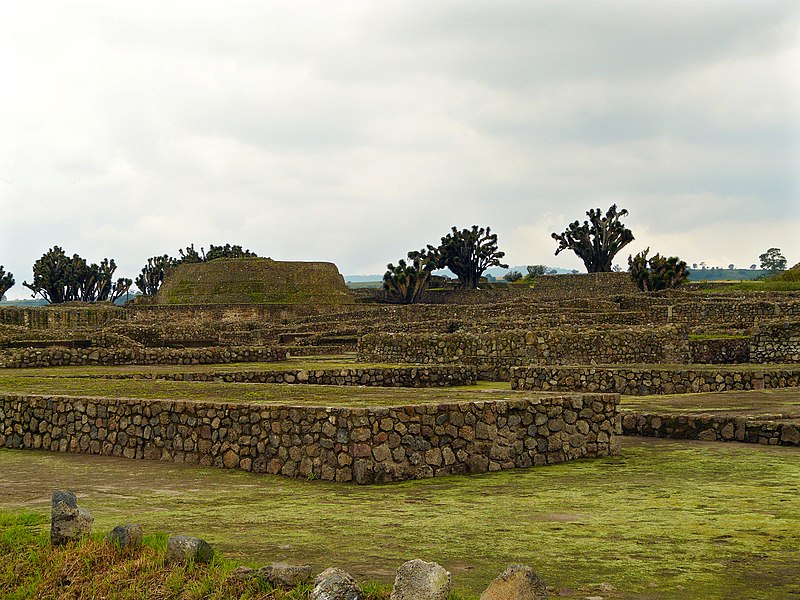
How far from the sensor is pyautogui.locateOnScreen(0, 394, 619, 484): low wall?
10359 mm

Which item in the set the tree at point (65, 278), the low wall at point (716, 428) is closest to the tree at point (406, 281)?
the tree at point (65, 278)

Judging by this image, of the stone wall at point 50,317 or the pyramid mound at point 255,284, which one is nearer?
the stone wall at point 50,317

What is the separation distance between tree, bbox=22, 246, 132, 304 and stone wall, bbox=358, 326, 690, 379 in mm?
74501

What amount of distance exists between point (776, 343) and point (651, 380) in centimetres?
939

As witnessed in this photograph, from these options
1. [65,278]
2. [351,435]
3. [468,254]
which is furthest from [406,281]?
[351,435]

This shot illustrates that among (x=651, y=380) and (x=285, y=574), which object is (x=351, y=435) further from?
(x=651, y=380)

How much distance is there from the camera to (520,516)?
8.20 metres

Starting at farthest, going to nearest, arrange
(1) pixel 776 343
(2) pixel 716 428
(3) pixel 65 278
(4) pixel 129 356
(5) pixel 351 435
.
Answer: (3) pixel 65 278
(1) pixel 776 343
(4) pixel 129 356
(2) pixel 716 428
(5) pixel 351 435

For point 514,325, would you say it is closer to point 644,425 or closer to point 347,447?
point 644,425

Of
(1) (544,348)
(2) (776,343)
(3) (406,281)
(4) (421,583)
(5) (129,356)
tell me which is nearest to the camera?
(4) (421,583)

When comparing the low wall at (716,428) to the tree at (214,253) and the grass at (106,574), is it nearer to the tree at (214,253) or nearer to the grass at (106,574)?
the grass at (106,574)

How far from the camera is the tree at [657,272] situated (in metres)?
61.3

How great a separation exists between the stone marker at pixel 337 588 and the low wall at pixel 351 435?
14.6 ft

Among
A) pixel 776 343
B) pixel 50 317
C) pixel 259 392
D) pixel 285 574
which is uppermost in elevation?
pixel 50 317
